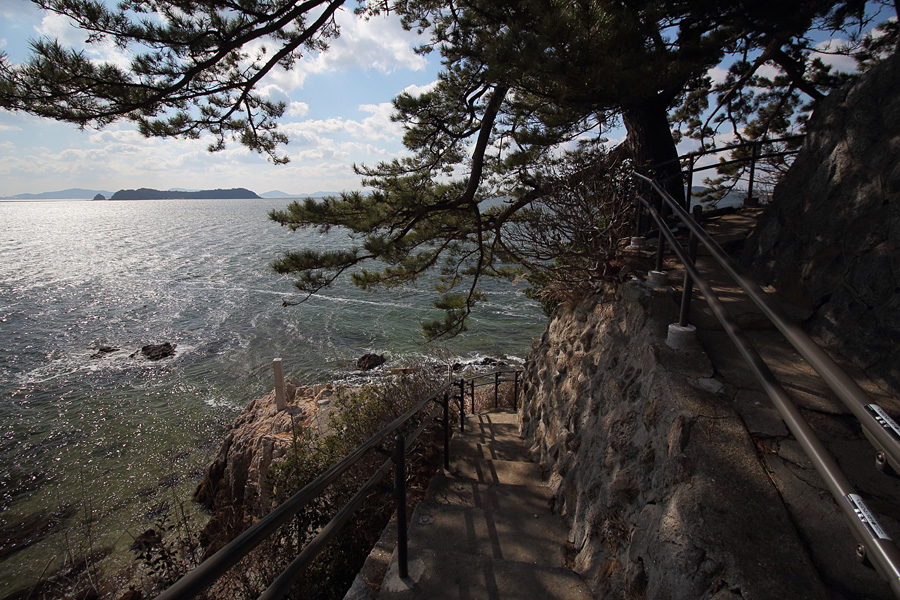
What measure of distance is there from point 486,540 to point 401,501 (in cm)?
99

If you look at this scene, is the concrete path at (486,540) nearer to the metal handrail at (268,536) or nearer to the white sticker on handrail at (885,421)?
the metal handrail at (268,536)

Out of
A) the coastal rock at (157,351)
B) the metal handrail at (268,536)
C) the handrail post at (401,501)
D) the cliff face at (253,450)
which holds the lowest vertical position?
the coastal rock at (157,351)

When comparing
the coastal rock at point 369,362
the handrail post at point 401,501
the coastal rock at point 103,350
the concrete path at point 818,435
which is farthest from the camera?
the coastal rock at point 103,350

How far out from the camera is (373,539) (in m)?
3.46

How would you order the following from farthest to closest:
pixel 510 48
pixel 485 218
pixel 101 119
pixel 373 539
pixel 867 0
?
pixel 485 218
pixel 867 0
pixel 101 119
pixel 510 48
pixel 373 539

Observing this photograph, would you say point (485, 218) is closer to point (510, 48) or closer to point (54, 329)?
point (510, 48)

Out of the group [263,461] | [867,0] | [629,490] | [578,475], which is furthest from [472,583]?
[867,0]

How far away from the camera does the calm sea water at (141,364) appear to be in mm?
9641

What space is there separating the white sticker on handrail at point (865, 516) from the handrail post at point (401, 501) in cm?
170

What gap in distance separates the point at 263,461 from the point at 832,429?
7.73 metres

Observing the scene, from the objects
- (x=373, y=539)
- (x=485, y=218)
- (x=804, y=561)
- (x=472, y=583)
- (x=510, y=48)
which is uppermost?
(x=510, y=48)

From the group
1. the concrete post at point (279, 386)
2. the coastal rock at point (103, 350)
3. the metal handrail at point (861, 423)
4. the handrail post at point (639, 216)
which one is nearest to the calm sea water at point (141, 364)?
the coastal rock at point (103, 350)

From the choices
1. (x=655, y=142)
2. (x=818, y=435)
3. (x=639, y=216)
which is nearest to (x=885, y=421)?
(x=818, y=435)

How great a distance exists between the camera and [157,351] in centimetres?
1827
